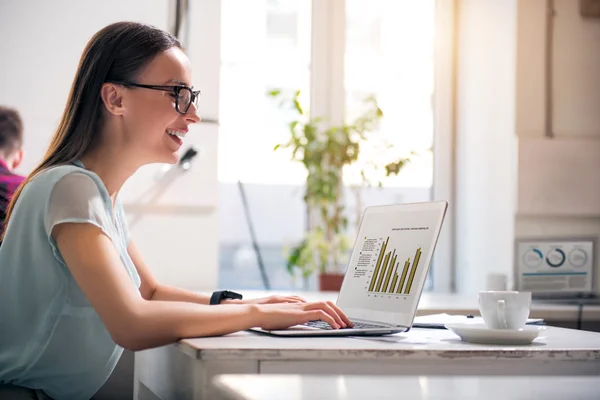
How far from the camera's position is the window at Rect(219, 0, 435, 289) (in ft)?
11.4

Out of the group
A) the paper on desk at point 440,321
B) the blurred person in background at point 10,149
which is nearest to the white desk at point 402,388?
Answer: the paper on desk at point 440,321

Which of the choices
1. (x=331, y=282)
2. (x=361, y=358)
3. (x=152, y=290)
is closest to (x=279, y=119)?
(x=331, y=282)

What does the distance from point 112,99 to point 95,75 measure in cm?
6

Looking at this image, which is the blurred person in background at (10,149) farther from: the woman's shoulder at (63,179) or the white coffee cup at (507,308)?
the white coffee cup at (507,308)

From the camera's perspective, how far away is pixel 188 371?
4.48 ft

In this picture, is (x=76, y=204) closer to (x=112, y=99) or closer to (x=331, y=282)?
(x=112, y=99)

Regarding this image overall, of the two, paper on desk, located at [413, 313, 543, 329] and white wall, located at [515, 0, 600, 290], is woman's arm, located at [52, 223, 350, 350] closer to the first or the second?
paper on desk, located at [413, 313, 543, 329]

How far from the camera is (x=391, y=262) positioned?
65.9 inches

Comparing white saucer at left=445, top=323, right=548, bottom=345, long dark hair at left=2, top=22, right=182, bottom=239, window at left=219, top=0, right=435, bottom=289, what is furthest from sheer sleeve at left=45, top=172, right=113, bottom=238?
window at left=219, top=0, right=435, bottom=289

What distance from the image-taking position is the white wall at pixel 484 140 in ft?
10.6

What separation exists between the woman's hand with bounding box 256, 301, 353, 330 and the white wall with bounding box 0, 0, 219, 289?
1.64 metres

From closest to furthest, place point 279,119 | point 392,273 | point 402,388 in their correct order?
1. point 402,388
2. point 392,273
3. point 279,119

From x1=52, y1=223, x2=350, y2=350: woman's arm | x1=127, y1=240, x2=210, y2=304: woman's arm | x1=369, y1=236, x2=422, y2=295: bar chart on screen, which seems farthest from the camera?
x1=127, y1=240, x2=210, y2=304: woman's arm

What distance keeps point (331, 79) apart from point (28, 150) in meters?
1.25
